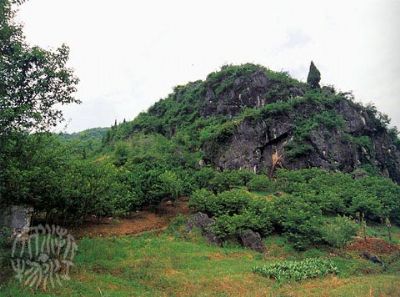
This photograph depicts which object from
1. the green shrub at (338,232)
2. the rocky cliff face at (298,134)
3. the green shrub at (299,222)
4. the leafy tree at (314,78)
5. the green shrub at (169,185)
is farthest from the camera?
the leafy tree at (314,78)

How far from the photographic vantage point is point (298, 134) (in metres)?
57.2

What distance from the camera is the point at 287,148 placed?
5619 cm

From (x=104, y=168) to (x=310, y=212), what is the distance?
1755 centimetres

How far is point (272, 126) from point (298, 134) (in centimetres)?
400

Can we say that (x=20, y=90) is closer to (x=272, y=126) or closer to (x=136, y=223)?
(x=136, y=223)

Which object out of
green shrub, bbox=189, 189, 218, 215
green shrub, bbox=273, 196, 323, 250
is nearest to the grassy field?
green shrub, bbox=273, 196, 323, 250

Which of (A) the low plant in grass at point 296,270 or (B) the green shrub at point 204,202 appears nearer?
(A) the low plant in grass at point 296,270

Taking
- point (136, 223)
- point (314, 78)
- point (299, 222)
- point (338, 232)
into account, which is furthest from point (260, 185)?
point (314, 78)

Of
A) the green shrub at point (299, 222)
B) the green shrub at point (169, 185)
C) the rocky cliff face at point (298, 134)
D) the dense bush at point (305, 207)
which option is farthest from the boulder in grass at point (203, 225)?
the rocky cliff face at point (298, 134)

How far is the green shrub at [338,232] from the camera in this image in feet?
93.8

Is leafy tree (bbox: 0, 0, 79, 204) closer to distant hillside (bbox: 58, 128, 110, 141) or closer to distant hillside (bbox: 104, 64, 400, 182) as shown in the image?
distant hillside (bbox: 104, 64, 400, 182)

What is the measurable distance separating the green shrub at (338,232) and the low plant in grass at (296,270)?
159 inches

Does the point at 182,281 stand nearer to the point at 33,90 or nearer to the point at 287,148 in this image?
the point at 33,90

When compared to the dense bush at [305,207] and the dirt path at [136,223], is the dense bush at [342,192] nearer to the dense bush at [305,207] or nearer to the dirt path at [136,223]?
the dense bush at [305,207]
